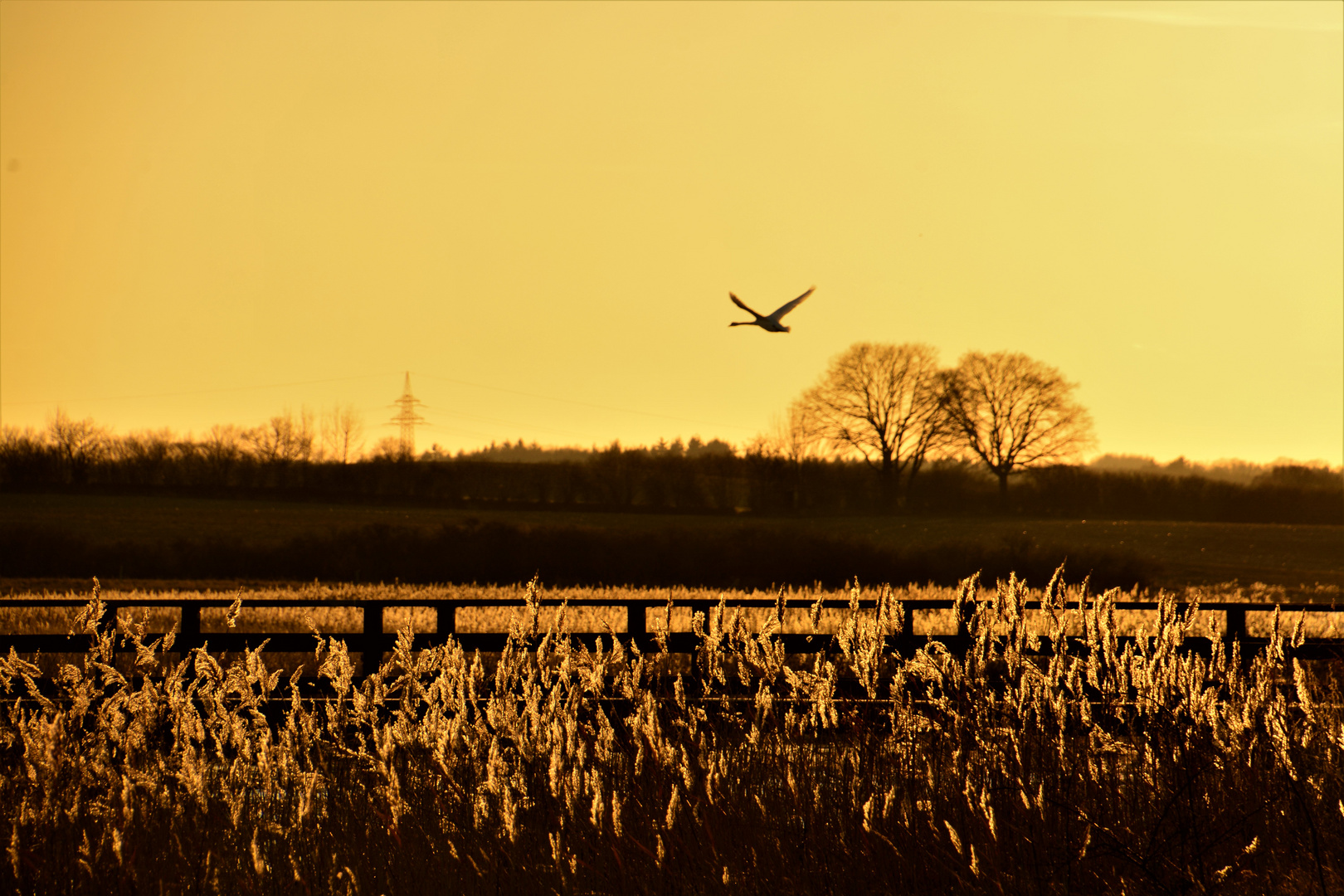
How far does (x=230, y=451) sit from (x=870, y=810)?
237ft

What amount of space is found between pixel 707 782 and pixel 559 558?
40376mm

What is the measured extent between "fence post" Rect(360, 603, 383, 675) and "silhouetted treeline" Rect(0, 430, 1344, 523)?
2042 inches

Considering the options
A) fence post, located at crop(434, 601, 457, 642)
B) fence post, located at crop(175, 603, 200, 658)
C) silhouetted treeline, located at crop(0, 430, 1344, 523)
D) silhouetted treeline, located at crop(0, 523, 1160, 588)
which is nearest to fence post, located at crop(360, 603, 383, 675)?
fence post, located at crop(434, 601, 457, 642)

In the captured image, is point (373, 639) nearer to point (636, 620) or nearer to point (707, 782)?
point (636, 620)

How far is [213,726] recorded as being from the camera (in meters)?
5.27

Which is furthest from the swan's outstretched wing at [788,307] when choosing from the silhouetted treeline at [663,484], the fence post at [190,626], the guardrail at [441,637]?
the silhouetted treeline at [663,484]

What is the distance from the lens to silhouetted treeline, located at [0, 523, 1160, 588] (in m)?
43.0

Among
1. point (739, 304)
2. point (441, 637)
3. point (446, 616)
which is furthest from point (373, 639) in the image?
point (739, 304)

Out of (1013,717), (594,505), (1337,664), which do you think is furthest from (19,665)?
(594,505)

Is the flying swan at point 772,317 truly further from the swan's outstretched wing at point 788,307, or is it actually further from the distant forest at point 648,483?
the distant forest at point 648,483

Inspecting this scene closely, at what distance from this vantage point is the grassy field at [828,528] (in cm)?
4847

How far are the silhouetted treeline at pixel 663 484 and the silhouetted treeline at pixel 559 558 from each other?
16.3 m

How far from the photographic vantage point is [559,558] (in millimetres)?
44750

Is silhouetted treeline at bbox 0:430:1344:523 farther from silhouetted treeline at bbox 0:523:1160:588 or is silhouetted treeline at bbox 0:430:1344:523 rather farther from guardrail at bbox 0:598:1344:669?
guardrail at bbox 0:598:1344:669
